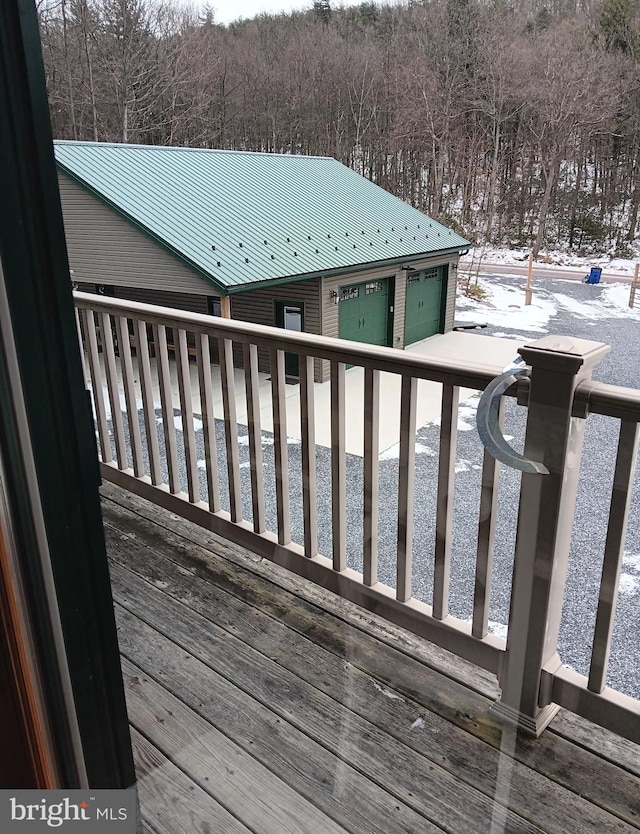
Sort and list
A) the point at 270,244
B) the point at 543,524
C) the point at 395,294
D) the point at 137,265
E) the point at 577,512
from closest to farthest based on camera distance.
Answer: the point at 543,524
the point at 577,512
the point at 395,294
the point at 137,265
the point at 270,244

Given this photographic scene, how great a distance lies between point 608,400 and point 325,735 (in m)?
0.89

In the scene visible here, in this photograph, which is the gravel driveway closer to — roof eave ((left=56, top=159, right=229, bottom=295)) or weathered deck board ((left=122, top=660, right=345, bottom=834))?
roof eave ((left=56, top=159, right=229, bottom=295))

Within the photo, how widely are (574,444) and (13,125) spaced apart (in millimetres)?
1071

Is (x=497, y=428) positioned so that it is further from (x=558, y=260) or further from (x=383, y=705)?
(x=383, y=705)

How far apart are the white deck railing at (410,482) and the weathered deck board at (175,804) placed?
2.09 feet

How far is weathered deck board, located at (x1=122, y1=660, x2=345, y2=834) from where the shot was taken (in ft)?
3.97

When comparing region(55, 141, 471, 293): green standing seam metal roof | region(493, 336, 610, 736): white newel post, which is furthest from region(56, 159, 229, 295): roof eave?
region(493, 336, 610, 736): white newel post

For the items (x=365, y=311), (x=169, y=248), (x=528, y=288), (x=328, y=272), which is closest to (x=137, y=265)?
(x=169, y=248)

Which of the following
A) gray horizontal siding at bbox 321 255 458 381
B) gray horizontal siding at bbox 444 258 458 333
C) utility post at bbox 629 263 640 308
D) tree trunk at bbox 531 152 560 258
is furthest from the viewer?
gray horizontal siding at bbox 321 255 458 381

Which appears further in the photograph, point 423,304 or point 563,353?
point 423,304

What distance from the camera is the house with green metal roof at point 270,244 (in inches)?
78.1

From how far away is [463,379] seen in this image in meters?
1.39

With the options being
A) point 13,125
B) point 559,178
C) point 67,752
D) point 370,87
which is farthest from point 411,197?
point 67,752

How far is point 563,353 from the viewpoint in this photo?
1192 mm
